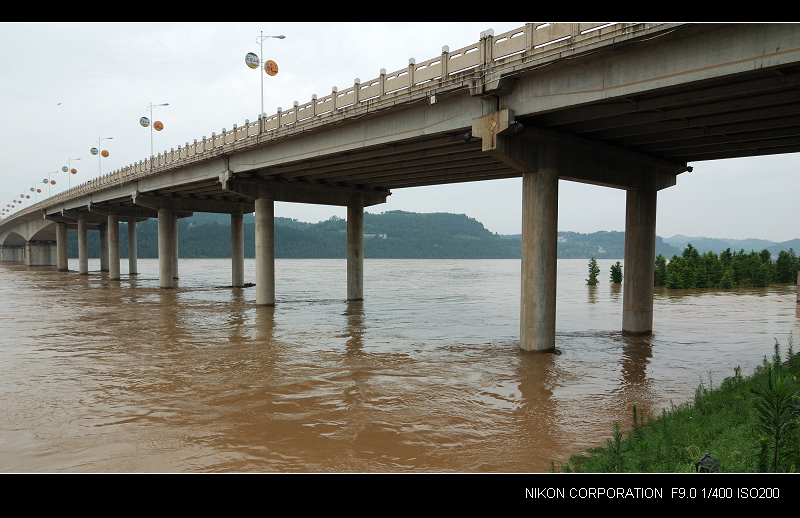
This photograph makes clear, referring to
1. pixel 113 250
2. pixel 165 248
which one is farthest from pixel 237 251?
pixel 113 250

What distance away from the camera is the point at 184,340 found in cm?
2400

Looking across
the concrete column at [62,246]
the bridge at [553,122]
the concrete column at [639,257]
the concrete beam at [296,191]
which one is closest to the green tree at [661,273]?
the bridge at [553,122]

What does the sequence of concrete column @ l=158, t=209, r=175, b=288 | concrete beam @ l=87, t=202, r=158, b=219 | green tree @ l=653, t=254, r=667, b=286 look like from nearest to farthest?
→ concrete column @ l=158, t=209, r=175, b=288 → green tree @ l=653, t=254, r=667, b=286 → concrete beam @ l=87, t=202, r=158, b=219

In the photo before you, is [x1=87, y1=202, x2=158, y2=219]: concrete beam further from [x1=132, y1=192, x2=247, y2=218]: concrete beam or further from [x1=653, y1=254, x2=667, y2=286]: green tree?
[x1=653, y1=254, x2=667, y2=286]: green tree

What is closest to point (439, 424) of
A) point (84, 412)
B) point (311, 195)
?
point (84, 412)

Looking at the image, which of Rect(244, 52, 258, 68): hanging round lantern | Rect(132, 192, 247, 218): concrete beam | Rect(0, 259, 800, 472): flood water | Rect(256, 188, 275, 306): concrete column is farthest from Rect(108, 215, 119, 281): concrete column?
Rect(244, 52, 258, 68): hanging round lantern

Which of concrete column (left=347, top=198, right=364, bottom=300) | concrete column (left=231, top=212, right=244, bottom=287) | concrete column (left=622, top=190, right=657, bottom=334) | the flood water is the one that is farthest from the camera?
concrete column (left=231, top=212, right=244, bottom=287)

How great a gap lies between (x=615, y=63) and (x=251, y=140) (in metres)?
23.9

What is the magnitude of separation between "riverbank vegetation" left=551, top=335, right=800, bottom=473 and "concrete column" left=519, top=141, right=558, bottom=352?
8134mm

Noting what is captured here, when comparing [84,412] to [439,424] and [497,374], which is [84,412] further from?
[497,374]

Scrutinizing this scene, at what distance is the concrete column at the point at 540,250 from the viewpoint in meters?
20.5

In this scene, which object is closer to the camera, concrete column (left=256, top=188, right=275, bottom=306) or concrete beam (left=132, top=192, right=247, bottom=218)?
concrete column (left=256, top=188, right=275, bottom=306)

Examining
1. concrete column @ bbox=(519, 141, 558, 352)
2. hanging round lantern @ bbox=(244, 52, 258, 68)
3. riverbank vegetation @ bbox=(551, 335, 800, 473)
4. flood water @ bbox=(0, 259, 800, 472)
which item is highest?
hanging round lantern @ bbox=(244, 52, 258, 68)

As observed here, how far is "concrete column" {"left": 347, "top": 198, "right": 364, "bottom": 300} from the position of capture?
4050 cm
